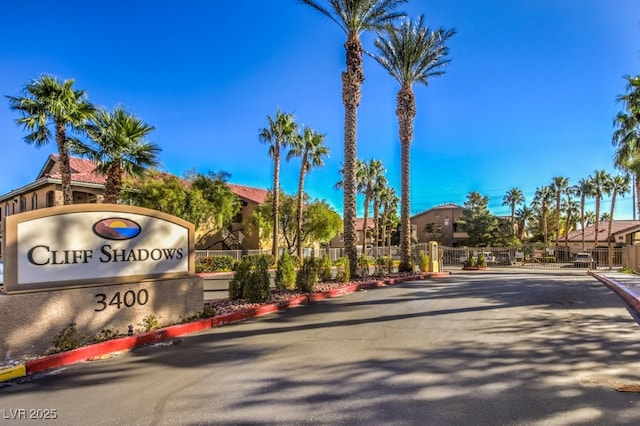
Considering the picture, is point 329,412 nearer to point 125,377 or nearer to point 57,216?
point 125,377

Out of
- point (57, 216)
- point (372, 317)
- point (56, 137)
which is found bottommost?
point (372, 317)

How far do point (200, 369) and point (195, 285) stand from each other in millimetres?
3333

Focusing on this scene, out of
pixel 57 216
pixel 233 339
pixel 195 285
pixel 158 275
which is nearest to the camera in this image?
pixel 57 216

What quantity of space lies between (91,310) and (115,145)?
13.6 metres

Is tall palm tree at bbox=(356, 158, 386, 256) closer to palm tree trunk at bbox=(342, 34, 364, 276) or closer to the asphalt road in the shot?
palm tree trunk at bbox=(342, 34, 364, 276)

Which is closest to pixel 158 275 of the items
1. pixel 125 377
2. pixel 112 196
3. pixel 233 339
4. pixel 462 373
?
pixel 233 339

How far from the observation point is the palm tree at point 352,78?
1759cm

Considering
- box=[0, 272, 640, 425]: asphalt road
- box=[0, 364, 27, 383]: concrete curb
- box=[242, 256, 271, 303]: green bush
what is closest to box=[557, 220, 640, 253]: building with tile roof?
box=[242, 256, 271, 303]: green bush

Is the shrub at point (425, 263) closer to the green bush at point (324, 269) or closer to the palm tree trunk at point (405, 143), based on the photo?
the palm tree trunk at point (405, 143)

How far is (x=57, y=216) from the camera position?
666 centimetres

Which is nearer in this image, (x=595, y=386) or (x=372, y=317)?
(x=595, y=386)

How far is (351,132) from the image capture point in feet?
59.1

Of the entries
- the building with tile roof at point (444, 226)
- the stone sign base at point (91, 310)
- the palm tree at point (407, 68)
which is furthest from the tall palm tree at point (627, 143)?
the building with tile roof at point (444, 226)

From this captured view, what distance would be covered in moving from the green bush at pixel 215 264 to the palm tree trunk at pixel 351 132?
13.0 m
